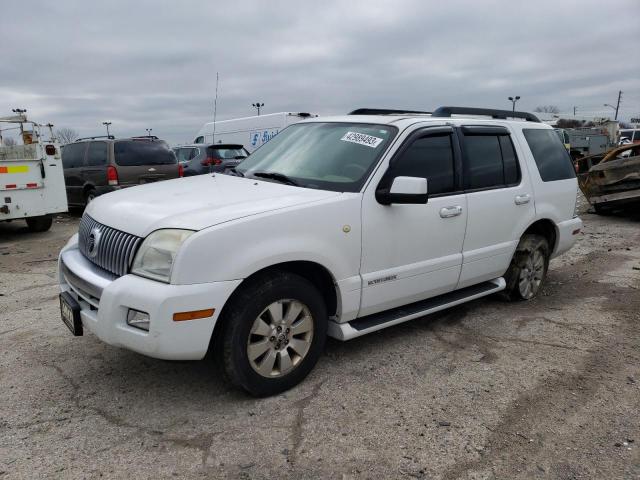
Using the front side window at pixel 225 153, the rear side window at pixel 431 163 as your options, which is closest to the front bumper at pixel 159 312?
the rear side window at pixel 431 163

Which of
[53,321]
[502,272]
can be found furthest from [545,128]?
[53,321]

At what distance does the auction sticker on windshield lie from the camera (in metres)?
3.85

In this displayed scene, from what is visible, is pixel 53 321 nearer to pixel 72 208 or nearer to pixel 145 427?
pixel 145 427

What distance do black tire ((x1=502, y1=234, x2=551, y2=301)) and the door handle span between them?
1.25 meters

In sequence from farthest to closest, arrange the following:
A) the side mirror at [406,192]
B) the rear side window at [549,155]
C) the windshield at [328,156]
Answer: the rear side window at [549,155], the windshield at [328,156], the side mirror at [406,192]

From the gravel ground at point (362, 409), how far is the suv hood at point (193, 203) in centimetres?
111

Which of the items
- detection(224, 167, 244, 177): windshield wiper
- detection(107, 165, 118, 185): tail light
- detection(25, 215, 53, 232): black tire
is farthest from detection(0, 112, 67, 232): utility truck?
detection(224, 167, 244, 177): windshield wiper

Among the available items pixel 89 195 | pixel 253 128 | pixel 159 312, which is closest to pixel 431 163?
pixel 159 312

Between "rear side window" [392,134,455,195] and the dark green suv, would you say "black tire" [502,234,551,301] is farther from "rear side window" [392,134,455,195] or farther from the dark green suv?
the dark green suv

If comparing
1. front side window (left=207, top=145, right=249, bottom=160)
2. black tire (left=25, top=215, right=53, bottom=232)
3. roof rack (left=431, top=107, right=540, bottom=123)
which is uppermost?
roof rack (left=431, top=107, right=540, bottom=123)

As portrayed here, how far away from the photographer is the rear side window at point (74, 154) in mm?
11633

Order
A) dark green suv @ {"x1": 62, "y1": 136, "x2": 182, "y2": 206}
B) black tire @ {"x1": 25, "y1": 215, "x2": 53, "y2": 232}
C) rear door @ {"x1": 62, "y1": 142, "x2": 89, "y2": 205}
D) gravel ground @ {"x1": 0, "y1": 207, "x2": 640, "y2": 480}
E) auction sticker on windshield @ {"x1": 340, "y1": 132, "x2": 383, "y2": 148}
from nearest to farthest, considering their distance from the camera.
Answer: gravel ground @ {"x1": 0, "y1": 207, "x2": 640, "y2": 480} < auction sticker on windshield @ {"x1": 340, "y1": 132, "x2": 383, "y2": 148} < black tire @ {"x1": 25, "y1": 215, "x2": 53, "y2": 232} < dark green suv @ {"x1": 62, "y1": 136, "x2": 182, "y2": 206} < rear door @ {"x1": 62, "y1": 142, "x2": 89, "y2": 205}

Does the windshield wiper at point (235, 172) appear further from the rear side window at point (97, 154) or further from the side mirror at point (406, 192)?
the rear side window at point (97, 154)

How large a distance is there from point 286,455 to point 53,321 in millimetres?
2973
